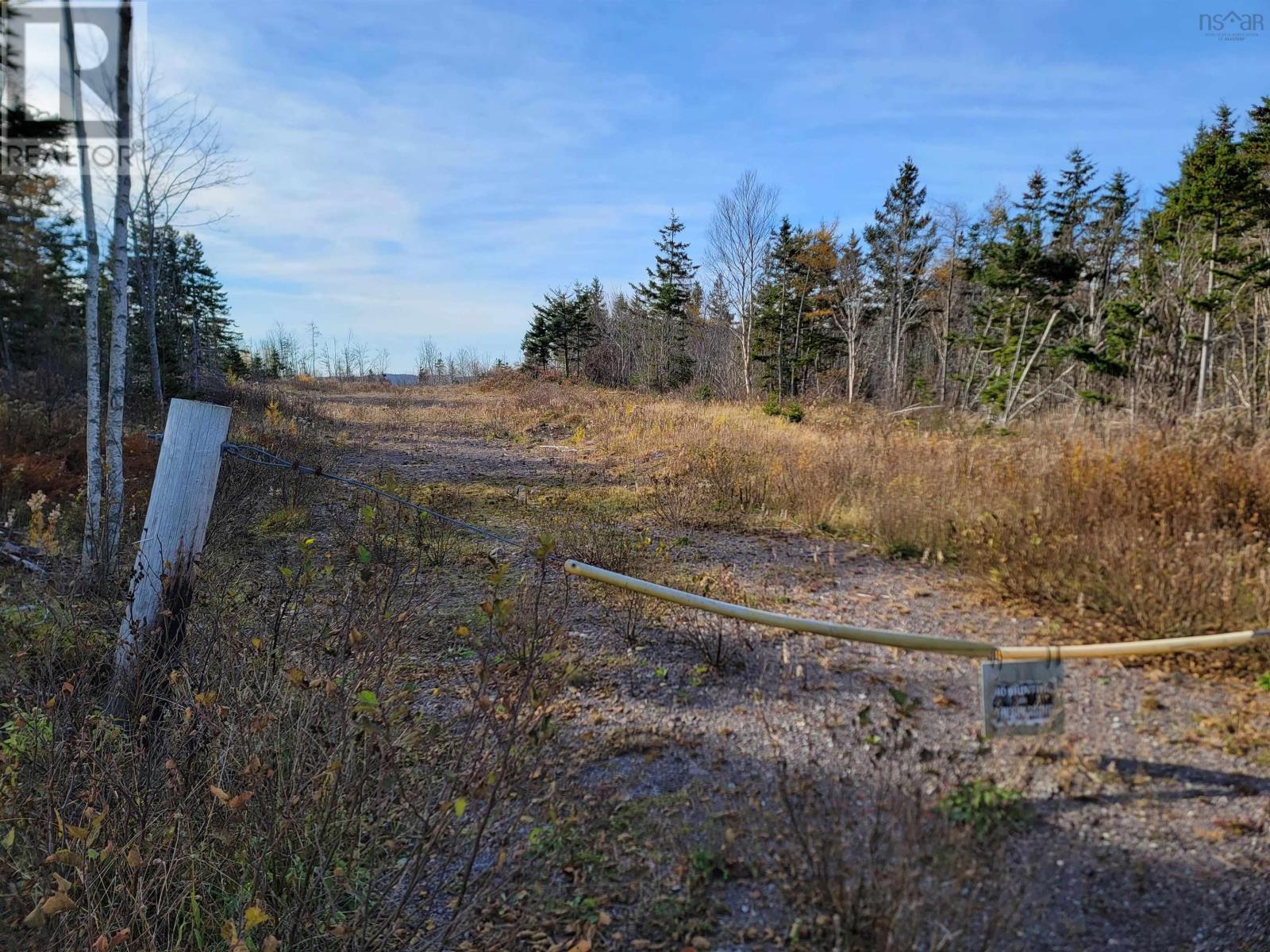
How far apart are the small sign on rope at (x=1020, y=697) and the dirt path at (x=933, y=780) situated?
43 mm

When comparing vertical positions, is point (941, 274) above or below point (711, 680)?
above

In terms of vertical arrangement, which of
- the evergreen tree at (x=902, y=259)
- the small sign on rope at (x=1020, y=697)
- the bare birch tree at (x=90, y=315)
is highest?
the evergreen tree at (x=902, y=259)

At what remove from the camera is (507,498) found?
772 centimetres

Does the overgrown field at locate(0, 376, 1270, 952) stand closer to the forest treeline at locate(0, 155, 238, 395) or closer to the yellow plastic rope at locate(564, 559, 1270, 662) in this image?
the yellow plastic rope at locate(564, 559, 1270, 662)

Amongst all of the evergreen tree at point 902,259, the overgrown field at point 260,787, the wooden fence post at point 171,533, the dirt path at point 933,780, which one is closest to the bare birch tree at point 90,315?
the overgrown field at point 260,787

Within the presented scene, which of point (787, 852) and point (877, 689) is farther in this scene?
point (877, 689)

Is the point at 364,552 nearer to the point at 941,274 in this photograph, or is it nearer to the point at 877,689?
the point at 877,689

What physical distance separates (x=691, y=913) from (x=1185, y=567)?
254 cm

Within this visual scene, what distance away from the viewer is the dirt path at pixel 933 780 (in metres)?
1.46

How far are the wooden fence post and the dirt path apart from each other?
5.63 ft

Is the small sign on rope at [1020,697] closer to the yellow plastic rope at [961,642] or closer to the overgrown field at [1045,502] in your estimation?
the yellow plastic rope at [961,642]

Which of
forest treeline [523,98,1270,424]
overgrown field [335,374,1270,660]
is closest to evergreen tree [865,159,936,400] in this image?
forest treeline [523,98,1270,424]

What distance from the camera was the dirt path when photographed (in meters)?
1.46

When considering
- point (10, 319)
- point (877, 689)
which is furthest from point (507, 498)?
point (10, 319)
